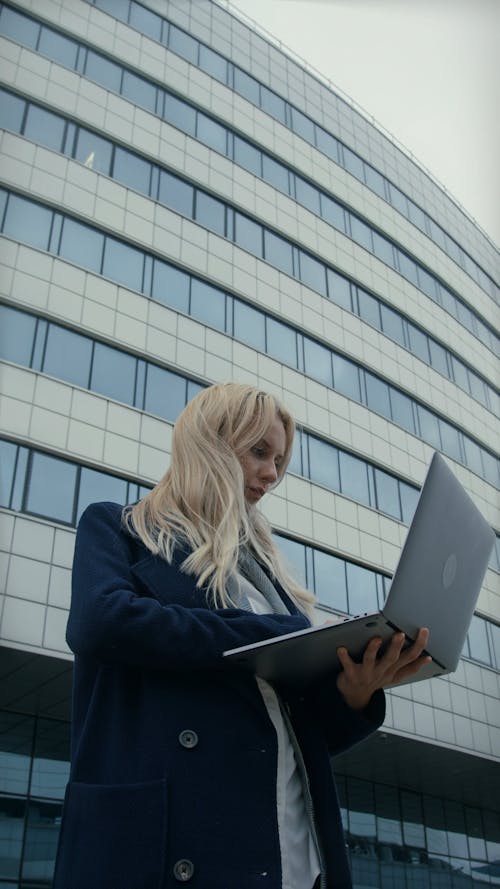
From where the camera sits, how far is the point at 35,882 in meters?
12.4

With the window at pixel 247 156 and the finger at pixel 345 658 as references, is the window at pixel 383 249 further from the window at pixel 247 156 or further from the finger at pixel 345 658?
the finger at pixel 345 658

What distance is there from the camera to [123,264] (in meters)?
16.1

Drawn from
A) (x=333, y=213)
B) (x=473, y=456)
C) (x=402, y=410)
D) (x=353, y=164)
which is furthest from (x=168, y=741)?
(x=353, y=164)

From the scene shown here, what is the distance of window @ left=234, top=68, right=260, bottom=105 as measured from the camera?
20516 mm

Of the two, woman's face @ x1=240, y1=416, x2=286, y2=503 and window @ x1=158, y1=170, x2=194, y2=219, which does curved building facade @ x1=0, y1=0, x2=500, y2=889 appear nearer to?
window @ x1=158, y1=170, x2=194, y2=219

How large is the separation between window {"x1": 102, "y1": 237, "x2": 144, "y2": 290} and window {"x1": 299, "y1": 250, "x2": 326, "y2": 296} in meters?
4.64

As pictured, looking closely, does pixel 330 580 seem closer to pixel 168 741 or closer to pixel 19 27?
pixel 19 27

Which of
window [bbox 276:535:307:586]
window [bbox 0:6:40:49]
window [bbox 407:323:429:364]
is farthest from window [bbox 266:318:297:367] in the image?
window [bbox 0:6:40:49]

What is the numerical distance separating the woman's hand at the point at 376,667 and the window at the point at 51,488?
10982 millimetres

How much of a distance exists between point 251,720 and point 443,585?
583 millimetres

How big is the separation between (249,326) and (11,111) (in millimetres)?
5821

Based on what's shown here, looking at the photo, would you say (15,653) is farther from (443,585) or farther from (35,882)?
(443,585)

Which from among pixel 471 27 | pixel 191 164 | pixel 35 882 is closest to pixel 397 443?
pixel 191 164

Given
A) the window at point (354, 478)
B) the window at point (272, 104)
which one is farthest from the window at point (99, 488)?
the window at point (272, 104)
